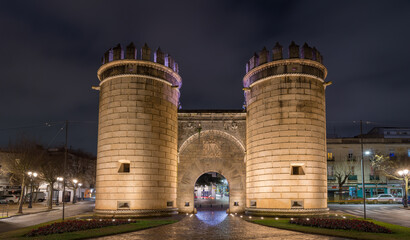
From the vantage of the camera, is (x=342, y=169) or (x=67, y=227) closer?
(x=67, y=227)

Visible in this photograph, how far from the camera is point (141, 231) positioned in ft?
50.9

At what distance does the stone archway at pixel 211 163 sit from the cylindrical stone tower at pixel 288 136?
1283mm

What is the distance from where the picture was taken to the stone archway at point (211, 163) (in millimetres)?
24016

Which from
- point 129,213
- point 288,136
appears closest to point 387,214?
point 288,136

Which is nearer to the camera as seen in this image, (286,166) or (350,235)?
(350,235)

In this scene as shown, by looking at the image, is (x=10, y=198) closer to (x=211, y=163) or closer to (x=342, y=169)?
(x=211, y=163)

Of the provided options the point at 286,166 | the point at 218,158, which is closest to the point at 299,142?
the point at 286,166

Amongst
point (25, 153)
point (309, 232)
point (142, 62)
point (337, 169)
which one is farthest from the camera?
point (337, 169)

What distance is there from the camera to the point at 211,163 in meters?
24.5

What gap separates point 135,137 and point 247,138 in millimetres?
7535

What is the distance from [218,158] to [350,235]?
12.0 m

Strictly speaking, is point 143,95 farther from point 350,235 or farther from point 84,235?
point 350,235

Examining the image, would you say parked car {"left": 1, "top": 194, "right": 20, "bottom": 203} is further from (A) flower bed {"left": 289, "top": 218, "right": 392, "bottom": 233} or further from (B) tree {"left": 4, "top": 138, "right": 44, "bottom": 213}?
(A) flower bed {"left": 289, "top": 218, "right": 392, "bottom": 233}

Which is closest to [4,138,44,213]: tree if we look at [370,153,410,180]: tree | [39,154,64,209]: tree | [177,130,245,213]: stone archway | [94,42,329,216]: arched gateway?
[39,154,64,209]: tree
